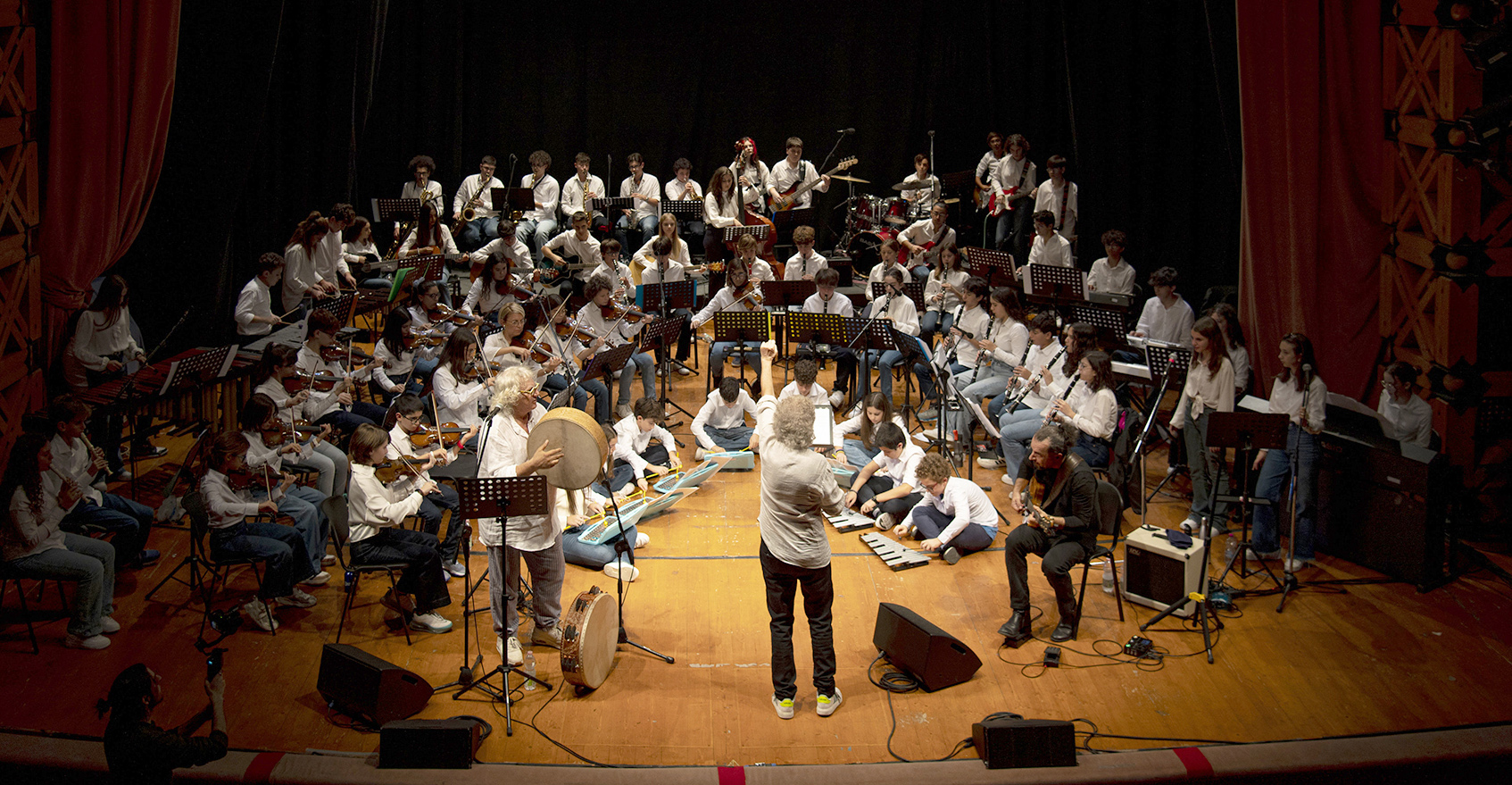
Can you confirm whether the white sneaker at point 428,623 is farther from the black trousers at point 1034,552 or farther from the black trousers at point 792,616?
the black trousers at point 1034,552

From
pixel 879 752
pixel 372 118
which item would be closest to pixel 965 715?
pixel 879 752

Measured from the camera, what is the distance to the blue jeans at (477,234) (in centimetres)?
1365

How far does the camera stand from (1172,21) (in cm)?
1226

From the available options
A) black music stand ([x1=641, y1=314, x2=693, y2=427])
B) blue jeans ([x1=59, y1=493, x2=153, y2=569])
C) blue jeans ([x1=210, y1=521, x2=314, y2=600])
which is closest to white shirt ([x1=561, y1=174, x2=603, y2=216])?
black music stand ([x1=641, y1=314, x2=693, y2=427])

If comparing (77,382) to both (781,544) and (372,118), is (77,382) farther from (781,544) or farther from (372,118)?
(372,118)

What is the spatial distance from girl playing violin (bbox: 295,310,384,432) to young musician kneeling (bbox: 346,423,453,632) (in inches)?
86.5

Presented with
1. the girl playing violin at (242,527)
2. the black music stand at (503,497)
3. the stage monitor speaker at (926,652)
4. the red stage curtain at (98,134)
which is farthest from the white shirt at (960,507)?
the red stage curtain at (98,134)

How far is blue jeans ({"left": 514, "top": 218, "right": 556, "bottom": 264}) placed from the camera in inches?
534

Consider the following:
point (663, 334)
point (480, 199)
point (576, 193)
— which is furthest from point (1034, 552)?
point (480, 199)

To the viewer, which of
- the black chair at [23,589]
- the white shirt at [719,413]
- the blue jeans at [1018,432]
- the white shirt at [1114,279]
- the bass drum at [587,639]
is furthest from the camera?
the white shirt at [1114,279]

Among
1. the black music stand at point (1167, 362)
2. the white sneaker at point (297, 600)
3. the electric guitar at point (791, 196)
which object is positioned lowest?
the white sneaker at point (297, 600)

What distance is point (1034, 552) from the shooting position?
6.59 m

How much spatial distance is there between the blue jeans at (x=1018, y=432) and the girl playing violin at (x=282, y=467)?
5.48 meters

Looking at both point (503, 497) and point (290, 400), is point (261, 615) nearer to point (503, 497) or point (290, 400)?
point (290, 400)
